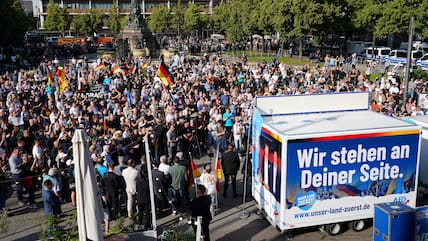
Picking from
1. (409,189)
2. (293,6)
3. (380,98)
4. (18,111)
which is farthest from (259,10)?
(409,189)

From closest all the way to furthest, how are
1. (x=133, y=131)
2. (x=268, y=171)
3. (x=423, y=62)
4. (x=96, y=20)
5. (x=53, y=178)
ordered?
(x=268, y=171)
(x=53, y=178)
(x=133, y=131)
(x=423, y=62)
(x=96, y=20)

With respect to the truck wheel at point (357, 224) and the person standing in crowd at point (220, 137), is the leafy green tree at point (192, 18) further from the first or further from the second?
the truck wheel at point (357, 224)

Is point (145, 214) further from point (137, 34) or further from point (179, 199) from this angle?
point (137, 34)

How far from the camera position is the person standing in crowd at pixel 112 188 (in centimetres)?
1091

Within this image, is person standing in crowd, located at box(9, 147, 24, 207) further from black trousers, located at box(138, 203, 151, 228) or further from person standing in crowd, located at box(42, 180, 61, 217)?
black trousers, located at box(138, 203, 151, 228)

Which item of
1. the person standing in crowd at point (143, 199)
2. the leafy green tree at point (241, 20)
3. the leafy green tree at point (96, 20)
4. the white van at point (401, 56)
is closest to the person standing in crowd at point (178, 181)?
the person standing in crowd at point (143, 199)

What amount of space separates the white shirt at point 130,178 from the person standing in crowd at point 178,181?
1061 mm

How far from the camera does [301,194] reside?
976cm

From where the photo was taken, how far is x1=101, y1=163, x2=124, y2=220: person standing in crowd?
1091 cm

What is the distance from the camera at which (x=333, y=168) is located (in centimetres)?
982

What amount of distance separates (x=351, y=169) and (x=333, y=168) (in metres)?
0.48

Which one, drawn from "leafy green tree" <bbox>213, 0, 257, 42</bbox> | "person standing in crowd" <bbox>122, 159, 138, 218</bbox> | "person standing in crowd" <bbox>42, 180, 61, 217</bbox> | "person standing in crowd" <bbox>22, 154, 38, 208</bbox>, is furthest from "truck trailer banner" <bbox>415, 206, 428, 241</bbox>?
"leafy green tree" <bbox>213, 0, 257, 42</bbox>

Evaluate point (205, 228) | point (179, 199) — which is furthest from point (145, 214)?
point (205, 228)

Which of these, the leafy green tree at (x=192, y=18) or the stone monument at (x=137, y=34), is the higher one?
the leafy green tree at (x=192, y=18)
